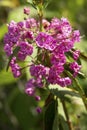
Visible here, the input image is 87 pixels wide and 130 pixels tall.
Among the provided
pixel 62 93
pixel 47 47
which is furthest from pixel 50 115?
pixel 47 47

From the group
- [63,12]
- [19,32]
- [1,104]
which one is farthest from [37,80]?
[63,12]

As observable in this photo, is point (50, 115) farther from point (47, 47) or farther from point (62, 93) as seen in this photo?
point (47, 47)

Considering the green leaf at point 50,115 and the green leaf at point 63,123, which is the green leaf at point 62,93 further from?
the green leaf at point 63,123

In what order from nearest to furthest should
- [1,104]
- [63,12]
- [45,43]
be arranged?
[45,43], [1,104], [63,12]

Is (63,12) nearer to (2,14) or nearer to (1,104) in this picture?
(2,14)

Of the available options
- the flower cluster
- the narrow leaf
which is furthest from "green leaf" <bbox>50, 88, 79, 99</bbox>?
the flower cluster

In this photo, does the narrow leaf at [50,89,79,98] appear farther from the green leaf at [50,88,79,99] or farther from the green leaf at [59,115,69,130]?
the green leaf at [59,115,69,130]
